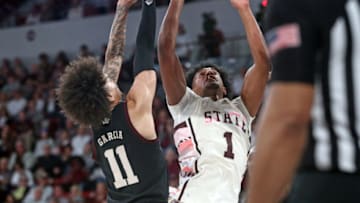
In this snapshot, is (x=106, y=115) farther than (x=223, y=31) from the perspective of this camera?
No

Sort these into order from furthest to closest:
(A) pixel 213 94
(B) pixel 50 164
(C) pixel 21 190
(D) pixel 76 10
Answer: (D) pixel 76 10, (B) pixel 50 164, (C) pixel 21 190, (A) pixel 213 94

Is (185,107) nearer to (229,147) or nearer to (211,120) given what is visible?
(211,120)

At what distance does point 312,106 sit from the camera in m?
1.92

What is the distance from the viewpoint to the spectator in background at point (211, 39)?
11.5 m

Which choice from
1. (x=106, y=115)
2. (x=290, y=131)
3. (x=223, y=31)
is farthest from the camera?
(x=223, y=31)

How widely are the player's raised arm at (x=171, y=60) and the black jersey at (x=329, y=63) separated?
2.18 m

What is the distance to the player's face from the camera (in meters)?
4.32

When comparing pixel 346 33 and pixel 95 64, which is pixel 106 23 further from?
pixel 346 33

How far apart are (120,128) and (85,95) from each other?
0.27 meters

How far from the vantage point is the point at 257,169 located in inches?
74.9

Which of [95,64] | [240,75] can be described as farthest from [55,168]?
[95,64]

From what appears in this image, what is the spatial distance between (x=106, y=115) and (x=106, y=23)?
10556 millimetres

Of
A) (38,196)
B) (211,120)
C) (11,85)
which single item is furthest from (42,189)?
(211,120)

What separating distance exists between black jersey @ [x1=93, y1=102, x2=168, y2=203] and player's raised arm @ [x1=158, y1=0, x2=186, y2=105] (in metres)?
0.57
